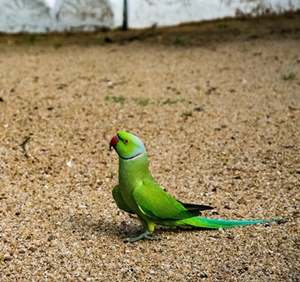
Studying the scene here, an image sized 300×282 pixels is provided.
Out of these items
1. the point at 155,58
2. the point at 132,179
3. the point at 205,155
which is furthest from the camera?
the point at 155,58

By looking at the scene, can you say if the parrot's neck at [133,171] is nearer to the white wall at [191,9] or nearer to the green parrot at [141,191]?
the green parrot at [141,191]

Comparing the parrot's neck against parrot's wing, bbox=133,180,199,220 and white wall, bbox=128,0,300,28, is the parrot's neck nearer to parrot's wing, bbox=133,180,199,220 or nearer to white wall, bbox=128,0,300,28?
parrot's wing, bbox=133,180,199,220

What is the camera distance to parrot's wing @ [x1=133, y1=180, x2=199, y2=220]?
2664 mm

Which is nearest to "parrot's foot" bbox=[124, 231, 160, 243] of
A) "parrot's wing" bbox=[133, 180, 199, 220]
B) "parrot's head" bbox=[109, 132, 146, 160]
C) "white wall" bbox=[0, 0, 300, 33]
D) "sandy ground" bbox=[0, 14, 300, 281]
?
"sandy ground" bbox=[0, 14, 300, 281]

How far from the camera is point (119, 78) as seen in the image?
211 inches

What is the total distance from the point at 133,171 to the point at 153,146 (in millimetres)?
1343

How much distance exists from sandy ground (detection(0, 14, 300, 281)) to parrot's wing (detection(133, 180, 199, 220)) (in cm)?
16

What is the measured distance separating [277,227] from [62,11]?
4.59m

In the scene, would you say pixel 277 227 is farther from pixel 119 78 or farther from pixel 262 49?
pixel 262 49

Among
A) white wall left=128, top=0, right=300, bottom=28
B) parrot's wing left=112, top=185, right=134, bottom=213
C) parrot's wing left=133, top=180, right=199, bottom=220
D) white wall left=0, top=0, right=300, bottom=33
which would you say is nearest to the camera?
parrot's wing left=133, top=180, right=199, bottom=220

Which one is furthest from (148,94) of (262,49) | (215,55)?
(262,49)

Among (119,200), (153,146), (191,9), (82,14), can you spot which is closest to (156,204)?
(119,200)

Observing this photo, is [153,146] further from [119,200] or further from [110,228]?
[119,200]

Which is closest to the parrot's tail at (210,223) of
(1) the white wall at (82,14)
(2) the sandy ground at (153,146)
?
(2) the sandy ground at (153,146)
